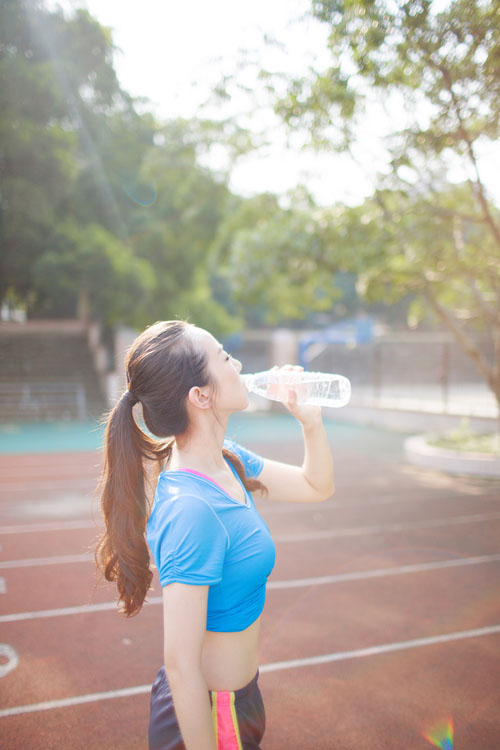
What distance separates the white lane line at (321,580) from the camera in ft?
15.7

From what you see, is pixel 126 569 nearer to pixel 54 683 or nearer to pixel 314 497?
pixel 314 497

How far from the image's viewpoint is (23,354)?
75.2 ft

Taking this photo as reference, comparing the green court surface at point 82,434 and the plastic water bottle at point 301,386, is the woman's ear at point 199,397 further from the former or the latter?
the green court surface at point 82,434

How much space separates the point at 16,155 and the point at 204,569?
768 inches

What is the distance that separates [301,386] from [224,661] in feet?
3.04

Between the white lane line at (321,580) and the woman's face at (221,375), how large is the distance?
127 inches

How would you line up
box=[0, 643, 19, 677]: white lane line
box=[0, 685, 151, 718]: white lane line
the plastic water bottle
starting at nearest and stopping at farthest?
the plastic water bottle < box=[0, 685, 151, 718]: white lane line < box=[0, 643, 19, 677]: white lane line

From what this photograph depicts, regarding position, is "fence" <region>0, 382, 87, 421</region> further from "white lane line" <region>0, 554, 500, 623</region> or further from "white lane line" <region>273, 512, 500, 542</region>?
"white lane line" <region>0, 554, 500, 623</region>

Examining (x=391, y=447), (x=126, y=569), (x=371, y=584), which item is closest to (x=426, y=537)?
(x=371, y=584)

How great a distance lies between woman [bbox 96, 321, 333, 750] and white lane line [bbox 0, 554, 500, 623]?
9.70 ft

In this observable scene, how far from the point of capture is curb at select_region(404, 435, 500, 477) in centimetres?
1029

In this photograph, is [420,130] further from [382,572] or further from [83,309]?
[83,309]

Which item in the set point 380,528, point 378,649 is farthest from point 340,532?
point 378,649

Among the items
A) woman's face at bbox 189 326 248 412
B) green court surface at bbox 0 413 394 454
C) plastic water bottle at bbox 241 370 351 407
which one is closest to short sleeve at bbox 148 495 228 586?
woman's face at bbox 189 326 248 412
